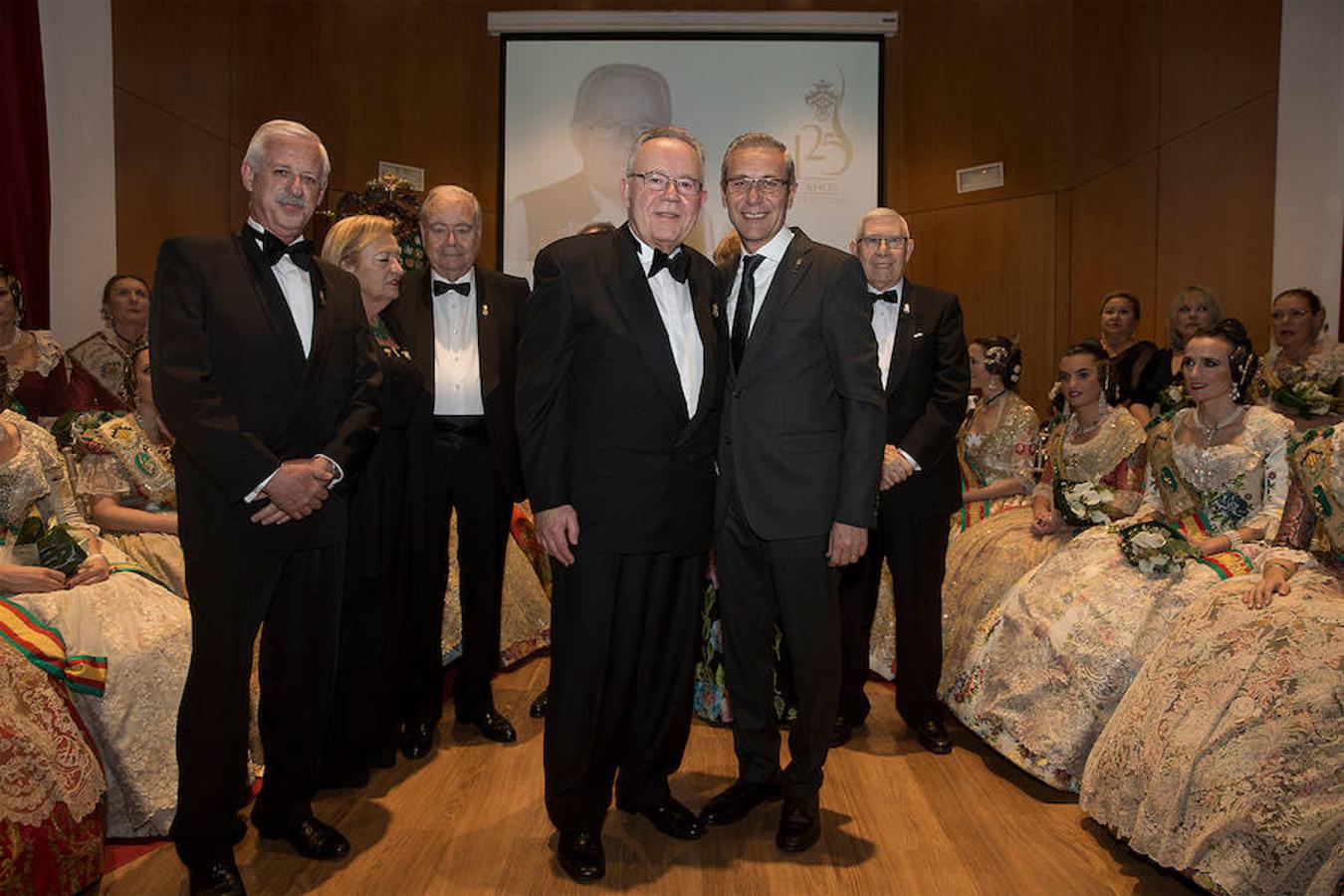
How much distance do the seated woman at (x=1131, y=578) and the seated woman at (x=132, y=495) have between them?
107 inches

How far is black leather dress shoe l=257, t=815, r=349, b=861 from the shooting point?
8.67ft

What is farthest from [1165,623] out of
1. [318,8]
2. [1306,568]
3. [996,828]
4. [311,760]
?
[318,8]

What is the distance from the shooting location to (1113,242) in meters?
7.45

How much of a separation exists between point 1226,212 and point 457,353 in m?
4.86

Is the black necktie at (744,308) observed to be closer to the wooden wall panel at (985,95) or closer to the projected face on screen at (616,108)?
the projected face on screen at (616,108)

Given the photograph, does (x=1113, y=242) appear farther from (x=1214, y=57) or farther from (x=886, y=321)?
(x=886, y=321)

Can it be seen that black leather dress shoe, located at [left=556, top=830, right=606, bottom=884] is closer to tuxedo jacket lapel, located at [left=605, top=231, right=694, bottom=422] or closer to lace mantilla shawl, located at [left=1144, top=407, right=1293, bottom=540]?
tuxedo jacket lapel, located at [left=605, top=231, right=694, bottom=422]

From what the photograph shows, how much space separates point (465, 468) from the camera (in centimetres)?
347

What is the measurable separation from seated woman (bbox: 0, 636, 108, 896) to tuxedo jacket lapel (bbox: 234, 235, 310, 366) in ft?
3.22

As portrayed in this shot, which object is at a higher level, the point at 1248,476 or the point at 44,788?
the point at 1248,476

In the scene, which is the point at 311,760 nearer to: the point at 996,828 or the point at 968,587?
the point at 996,828

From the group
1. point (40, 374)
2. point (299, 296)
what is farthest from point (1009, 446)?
point (40, 374)

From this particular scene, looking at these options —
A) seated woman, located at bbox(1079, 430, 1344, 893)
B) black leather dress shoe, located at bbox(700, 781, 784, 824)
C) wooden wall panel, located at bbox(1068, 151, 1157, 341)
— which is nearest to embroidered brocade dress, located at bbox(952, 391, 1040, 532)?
seated woman, located at bbox(1079, 430, 1344, 893)

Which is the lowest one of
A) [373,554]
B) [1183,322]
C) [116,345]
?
[373,554]
